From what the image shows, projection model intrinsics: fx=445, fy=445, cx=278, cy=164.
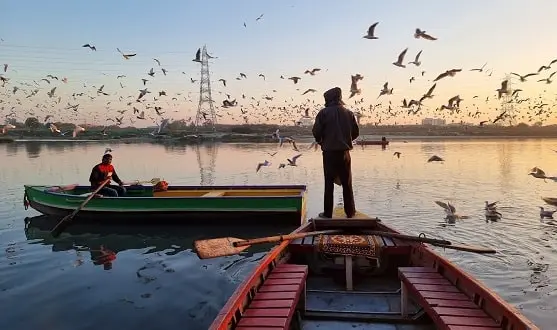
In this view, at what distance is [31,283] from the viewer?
988 centimetres

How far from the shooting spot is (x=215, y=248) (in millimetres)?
6469

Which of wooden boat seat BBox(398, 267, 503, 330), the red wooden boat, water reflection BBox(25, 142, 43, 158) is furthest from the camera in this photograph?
water reflection BBox(25, 142, 43, 158)

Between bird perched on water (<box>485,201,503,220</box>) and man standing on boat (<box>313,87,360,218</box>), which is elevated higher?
man standing on boat (<box>313,87,360,218</box>)

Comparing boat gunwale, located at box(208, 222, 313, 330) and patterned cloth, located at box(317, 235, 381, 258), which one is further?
patterned cloth, located at box(317, 235, 381, 258)

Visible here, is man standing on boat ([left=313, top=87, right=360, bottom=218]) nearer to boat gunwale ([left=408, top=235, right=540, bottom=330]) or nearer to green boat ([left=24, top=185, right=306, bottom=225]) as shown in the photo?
boat gunwale ([left=408, top=235, right=540, bottom=330])

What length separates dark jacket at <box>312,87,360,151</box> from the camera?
8.12 meters

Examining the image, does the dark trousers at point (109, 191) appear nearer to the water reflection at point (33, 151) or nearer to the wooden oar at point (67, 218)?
the wooden oar at point (67, 218)

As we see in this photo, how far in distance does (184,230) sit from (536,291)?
9891 mm

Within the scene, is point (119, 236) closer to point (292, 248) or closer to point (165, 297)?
point (165, 297)

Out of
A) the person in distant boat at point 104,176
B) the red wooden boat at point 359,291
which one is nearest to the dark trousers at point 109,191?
the person in distant boat at point 104,176

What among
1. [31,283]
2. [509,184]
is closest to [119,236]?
[31,283]

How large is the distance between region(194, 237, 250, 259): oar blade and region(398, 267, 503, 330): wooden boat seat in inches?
94.7

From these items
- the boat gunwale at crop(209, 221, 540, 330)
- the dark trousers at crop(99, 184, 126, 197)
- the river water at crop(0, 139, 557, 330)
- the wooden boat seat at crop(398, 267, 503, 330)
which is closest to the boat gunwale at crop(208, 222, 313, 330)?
the boat gunwale at crop(209, 221, 540, 330)

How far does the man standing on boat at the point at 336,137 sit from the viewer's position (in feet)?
26.7
